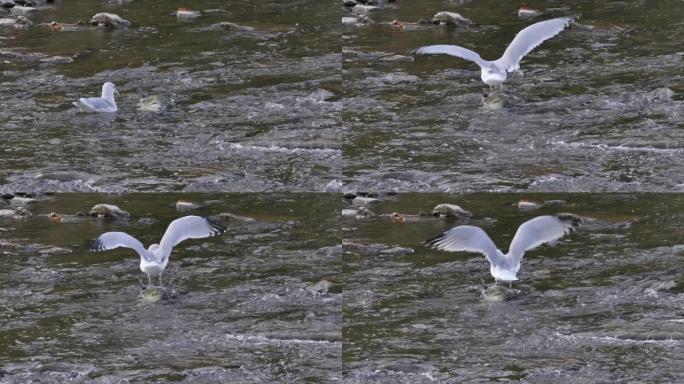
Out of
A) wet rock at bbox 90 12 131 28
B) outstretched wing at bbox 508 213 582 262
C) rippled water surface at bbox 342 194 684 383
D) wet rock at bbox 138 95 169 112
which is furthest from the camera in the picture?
wet rock at bbox 90 12 131 28

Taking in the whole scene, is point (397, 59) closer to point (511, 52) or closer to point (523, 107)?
point (511, 52)

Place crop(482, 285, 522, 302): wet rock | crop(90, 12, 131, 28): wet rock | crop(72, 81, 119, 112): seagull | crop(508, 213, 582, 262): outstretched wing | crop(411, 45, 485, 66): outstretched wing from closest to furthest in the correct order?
1. crop(482, 285, 522, 302): wet rock
2. crop(508, 213, 582, 262): outstretched wing
3. crop(411, 45, 485, 66): outstretched wing
4. crop(72, 81, 119, 112): seagull
5. crop(90, 12, 131, 28): wet rock

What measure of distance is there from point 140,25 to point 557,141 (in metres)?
6.39

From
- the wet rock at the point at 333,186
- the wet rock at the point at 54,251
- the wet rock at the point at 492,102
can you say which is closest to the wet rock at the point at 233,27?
the wet rock at the point at 492,102

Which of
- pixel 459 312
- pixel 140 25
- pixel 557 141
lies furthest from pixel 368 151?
pixel 140 25

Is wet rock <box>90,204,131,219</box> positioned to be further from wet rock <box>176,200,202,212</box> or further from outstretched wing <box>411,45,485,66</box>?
outstretched wing <box>411,45,485,66</box>

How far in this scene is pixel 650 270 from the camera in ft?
46.1

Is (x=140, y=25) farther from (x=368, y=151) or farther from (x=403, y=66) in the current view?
(x=368, y=151)

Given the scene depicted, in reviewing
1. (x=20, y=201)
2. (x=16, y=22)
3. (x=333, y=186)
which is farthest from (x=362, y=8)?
(x=20, y=201)

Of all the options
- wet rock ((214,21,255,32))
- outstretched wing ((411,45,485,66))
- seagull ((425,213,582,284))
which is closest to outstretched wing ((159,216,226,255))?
seagull ((425,213,582,284))

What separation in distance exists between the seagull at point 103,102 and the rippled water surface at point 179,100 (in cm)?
12

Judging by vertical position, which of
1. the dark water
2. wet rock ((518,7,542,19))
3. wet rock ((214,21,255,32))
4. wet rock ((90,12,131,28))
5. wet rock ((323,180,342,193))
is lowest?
the dark water

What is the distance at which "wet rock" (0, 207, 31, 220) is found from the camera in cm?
1536

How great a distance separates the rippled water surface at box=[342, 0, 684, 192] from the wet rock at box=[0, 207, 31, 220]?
3.11 m
